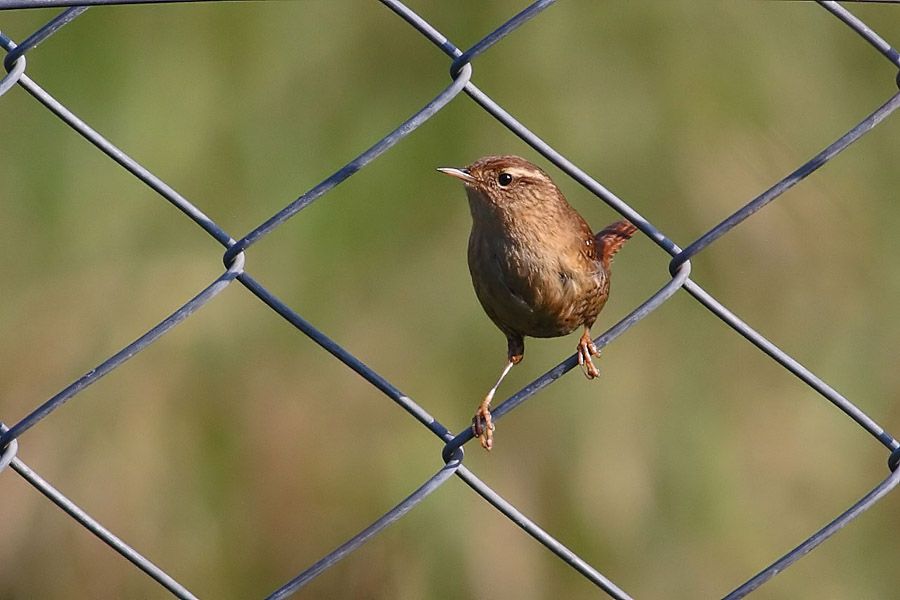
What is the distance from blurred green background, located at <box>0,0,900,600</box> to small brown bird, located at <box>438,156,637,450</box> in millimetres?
960

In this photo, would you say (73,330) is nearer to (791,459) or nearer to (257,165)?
(257,165)

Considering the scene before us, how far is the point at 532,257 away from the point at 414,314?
1.22 meters

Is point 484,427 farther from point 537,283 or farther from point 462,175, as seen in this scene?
point 462,175

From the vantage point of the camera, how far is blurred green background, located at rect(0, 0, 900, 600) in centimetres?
344

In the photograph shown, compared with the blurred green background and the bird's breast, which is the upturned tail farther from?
the blurred green background

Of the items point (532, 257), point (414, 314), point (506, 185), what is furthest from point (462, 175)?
point (414, 314)

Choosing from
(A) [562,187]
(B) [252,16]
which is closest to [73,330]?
(B) [252,16]

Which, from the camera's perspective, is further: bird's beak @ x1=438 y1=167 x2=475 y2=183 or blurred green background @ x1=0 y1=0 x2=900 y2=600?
blurred green background @ x1=0 y1=0 x2=900 y2=600

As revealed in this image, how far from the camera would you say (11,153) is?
139 inches

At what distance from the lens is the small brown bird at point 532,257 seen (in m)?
2.56

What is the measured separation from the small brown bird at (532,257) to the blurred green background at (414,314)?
3.15 ft

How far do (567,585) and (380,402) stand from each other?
695 millimetres

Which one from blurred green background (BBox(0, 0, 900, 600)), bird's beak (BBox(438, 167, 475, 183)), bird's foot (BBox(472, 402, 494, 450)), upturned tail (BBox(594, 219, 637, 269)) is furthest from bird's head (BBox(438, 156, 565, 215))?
blurred green background (BBox(0, 0, 900, 600))

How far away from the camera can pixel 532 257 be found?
2594mm
